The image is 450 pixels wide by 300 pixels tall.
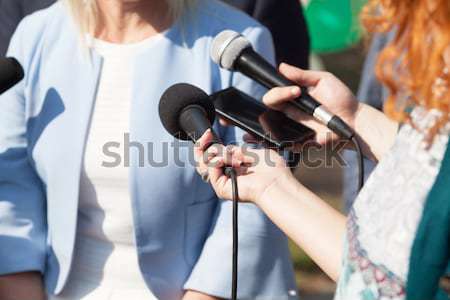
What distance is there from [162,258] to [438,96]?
3.43ft

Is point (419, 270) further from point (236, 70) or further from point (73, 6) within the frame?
point (73, 6)

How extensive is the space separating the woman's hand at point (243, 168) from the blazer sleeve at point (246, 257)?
0.36 meters

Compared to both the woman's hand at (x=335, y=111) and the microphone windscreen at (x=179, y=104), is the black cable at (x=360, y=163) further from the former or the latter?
the microphone windscreen at (x=179, y=104)

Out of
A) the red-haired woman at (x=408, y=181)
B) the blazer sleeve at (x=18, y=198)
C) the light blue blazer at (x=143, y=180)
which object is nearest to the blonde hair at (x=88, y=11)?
the light blue blazer at (x=143, y=180)

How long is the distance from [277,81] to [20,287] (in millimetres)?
860

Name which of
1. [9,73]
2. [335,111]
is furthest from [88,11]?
[335,111]

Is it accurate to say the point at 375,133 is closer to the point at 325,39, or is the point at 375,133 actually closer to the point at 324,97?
the point at 324,97

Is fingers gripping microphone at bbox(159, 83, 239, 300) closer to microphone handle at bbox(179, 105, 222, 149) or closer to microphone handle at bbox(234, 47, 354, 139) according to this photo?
microphone handle at bbox(179, 105, 222, 149)

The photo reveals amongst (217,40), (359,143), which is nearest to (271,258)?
(359,143)

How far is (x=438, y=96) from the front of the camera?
1.46 meters

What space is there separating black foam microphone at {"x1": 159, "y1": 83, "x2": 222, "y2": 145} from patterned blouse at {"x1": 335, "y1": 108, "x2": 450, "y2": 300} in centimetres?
49

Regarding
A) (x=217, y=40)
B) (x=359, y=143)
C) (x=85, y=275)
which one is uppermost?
(x=217, y=40)

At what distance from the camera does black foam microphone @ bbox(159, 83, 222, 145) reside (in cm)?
194

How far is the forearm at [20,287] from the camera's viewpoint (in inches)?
91.3
